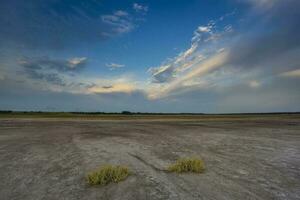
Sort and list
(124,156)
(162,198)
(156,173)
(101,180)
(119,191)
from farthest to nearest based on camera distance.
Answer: (124,156) → (156,173) → (101,180) → (119,191) → (162,198)

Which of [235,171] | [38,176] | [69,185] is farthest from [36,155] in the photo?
[235,171]

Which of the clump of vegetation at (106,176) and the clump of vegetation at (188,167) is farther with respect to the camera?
the clump of vegetation at (188,167)

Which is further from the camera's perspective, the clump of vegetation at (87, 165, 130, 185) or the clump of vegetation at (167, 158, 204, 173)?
the clump of vegetation at (167, 158, 204, 173)

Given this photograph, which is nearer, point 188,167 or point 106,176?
point 106,176

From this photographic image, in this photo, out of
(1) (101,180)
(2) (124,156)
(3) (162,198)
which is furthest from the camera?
(2) (124,156)

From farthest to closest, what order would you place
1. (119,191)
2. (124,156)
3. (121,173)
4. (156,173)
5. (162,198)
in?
1. (124,156)
2. (156,173)
3. (121,173)
4. (119,191)
5. (162,198)

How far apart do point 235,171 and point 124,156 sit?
547cm

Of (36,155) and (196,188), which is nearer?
(196,188)

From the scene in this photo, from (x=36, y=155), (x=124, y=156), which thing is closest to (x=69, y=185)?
(x=124, y=156)

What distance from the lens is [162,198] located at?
5797mm

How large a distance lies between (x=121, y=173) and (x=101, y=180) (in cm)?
87

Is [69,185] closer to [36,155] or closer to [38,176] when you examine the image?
[38,176]

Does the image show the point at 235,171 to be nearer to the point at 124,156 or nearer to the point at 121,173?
the point at 121,173

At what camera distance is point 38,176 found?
8.22 m
